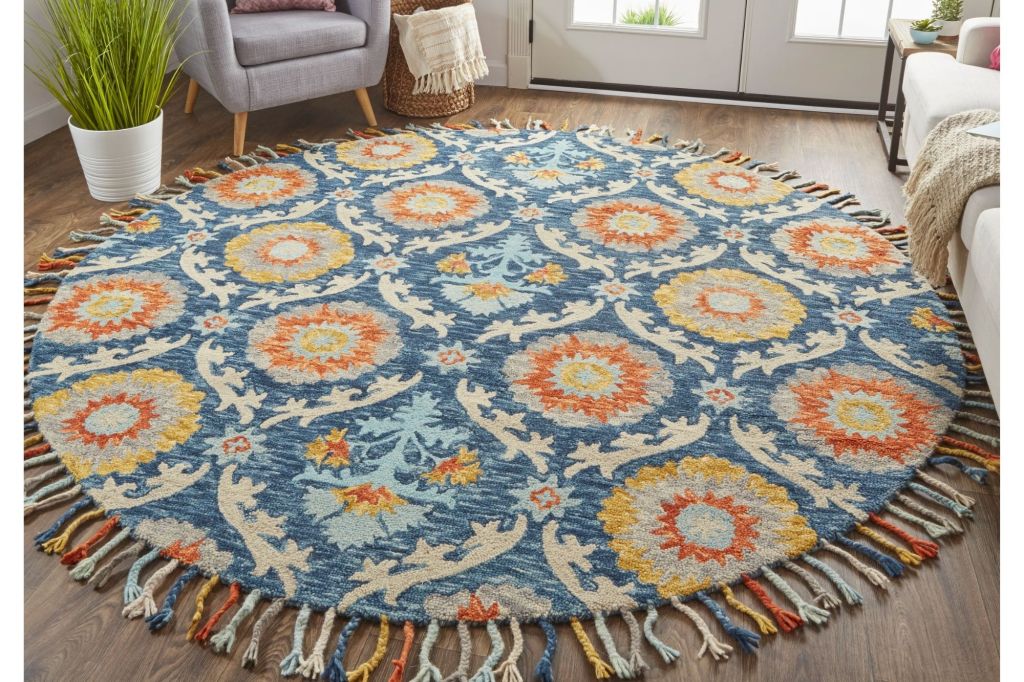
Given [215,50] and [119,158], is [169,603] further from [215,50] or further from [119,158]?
[215,50]

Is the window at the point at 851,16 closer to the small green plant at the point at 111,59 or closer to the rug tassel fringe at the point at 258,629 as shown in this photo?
the small green plant at the point at 111,59

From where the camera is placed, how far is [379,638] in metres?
1.59

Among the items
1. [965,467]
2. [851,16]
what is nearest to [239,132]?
[851,16]

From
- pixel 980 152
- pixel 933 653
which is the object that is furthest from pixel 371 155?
pixel 933 653

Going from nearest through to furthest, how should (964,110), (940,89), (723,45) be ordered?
(964,110), (940,89), (723,45)

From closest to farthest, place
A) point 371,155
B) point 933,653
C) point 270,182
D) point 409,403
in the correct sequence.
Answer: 1. point 933,653
2. point 409,403
3. point 270,182
4. point 371,155

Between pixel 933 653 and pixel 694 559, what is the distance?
413 millimetres

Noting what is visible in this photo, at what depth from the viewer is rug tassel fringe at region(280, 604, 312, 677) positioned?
153 cm

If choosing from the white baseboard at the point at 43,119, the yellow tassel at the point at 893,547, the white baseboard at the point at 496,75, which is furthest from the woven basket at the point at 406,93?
the yellow tassel at the point at 893,547

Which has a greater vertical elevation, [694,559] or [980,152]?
[980,152]

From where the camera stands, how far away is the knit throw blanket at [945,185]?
Result: 2291mm

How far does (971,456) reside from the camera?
1988mm

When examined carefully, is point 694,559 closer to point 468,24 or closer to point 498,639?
point 498,639

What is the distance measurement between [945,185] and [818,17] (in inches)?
76.3
